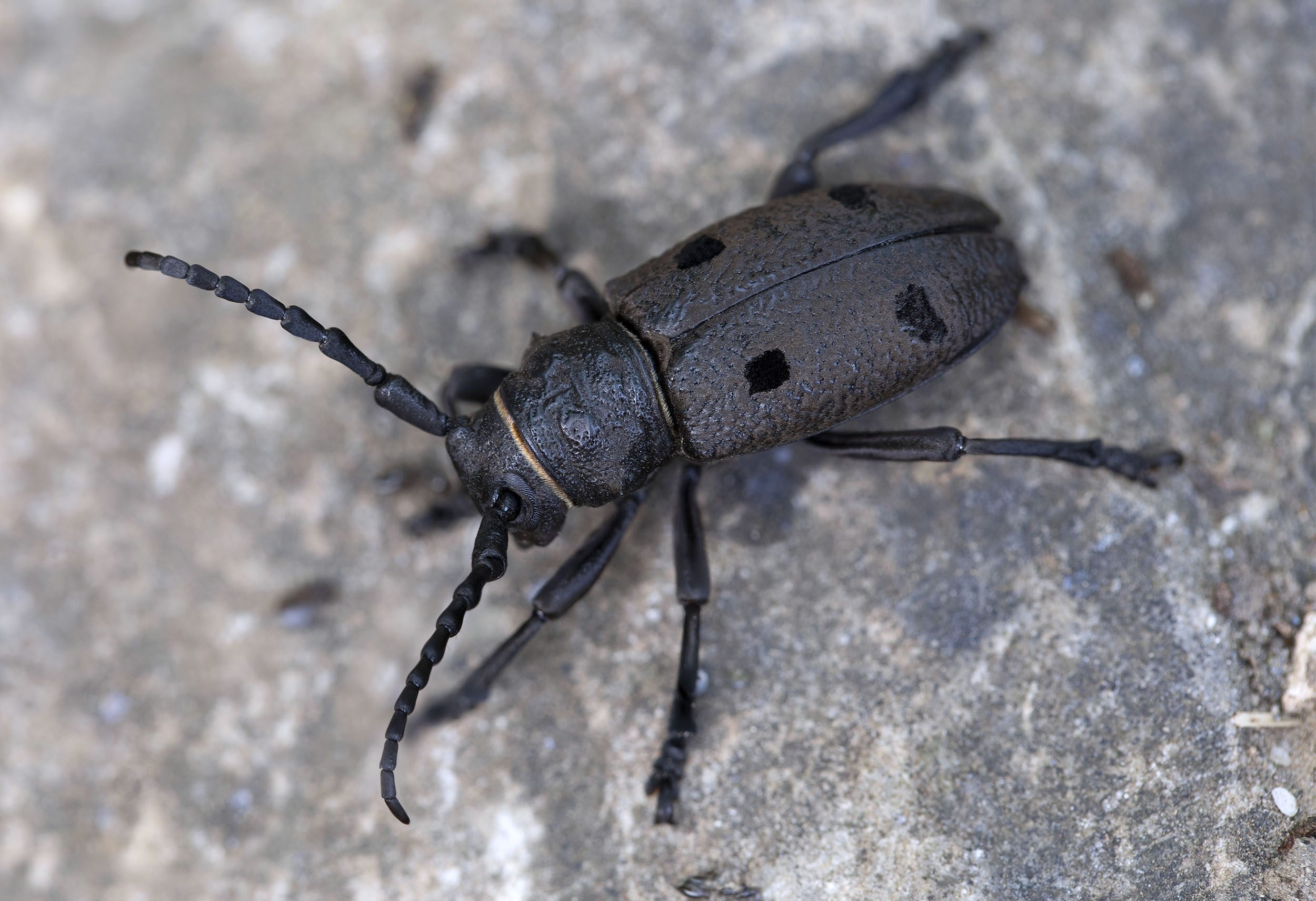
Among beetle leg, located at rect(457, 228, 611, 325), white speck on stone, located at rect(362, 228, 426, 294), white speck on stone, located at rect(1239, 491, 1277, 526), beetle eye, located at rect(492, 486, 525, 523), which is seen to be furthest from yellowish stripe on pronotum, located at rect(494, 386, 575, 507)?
white speck on stone, located at rect(1239, 491, 1277, 526)

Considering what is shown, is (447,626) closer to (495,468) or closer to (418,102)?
(495,468)

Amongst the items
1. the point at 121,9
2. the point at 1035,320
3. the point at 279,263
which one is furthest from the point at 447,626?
the point at 121,9

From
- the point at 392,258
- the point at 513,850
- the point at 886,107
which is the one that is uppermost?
the point at 392,258

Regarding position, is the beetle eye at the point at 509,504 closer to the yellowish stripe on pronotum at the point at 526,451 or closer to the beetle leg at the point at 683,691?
the yellowish stripe on pronotum at the point at 526,451

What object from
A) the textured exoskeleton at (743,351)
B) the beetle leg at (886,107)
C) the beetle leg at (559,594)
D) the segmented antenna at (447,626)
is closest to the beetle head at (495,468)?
the textured exoskeleton at (743,351)

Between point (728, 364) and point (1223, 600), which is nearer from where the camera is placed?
point (728, 364)

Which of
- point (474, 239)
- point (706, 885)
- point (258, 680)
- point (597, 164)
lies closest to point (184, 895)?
point (258, 680)

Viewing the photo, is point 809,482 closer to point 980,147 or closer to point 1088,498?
point 1088,498
